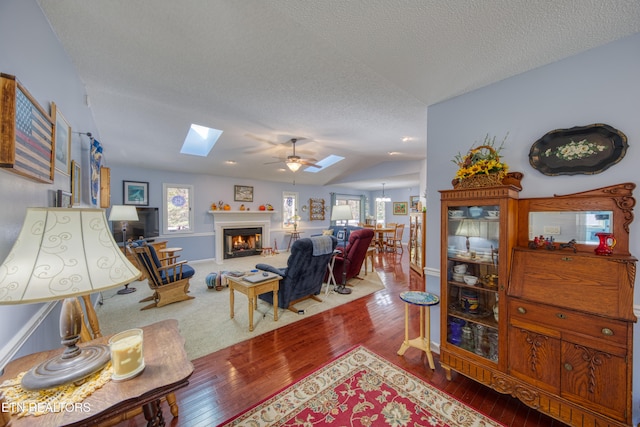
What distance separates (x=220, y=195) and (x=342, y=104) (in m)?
5.03

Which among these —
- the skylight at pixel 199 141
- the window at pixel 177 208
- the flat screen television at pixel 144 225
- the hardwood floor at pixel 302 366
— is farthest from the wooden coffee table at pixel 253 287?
the window at pixel 177 208

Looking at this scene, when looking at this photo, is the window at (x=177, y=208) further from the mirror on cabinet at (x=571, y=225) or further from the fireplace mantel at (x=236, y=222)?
the mirror on cabinet at (x=571, y=225)

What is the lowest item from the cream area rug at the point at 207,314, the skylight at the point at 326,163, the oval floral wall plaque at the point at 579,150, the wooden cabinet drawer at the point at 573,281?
the cream area rug at the point at 207,314

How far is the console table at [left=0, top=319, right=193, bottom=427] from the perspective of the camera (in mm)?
774

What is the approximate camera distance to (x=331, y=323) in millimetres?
2977

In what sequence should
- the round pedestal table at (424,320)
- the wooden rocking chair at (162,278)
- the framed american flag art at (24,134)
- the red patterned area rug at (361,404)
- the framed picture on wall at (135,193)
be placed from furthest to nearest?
the framed picture on wall at (135,193) → the wooden rocking chair at (162,278) → the round pedestal table at (424,320) → the red patterned area rug at (361,404) → the framed american flag art at (24,134)

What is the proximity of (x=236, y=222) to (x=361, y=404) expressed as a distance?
589cm

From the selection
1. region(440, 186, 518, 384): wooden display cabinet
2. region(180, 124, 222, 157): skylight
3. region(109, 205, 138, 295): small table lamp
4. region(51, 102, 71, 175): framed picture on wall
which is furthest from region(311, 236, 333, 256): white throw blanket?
region(109, 205, 138, 295): small table lamp

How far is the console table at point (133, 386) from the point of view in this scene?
77 centimetres

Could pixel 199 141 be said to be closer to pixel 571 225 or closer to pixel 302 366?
pixel 302 366

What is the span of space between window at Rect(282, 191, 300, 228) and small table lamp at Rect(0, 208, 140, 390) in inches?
282

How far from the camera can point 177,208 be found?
6.06m

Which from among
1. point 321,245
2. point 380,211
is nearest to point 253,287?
point 321,245

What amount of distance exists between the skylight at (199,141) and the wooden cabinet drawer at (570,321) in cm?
494
